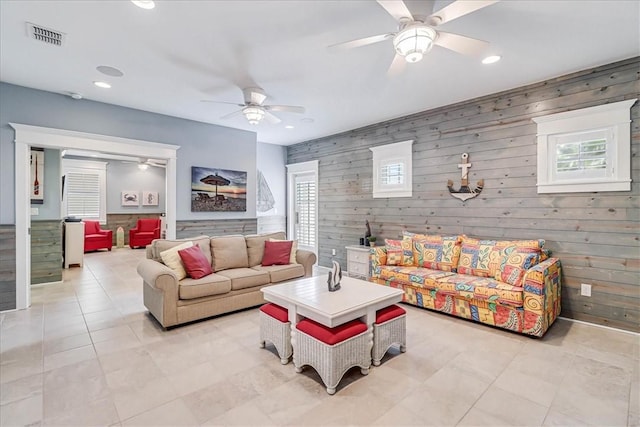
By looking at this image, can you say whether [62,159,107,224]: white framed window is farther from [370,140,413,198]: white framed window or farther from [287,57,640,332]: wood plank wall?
[370,140,413,198]: white framed window

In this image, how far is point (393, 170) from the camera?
5211 millimetres

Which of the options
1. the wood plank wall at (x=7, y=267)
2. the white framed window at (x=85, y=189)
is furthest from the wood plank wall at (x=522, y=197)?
the white framed window at (x=85, y=189)

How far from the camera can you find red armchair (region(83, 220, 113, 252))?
824 cm

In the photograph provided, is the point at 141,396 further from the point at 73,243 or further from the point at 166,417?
the point at 73,243

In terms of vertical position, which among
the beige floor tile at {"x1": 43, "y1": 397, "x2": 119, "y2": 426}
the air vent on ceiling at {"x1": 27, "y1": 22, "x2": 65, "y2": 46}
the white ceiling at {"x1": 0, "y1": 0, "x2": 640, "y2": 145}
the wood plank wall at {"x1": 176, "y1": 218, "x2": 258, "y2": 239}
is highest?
the white ceiling at {"x1": 0, "y1": 0, "x2": 640, "y2": 145}

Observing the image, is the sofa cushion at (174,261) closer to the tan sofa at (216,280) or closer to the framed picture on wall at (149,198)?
the tan sofa at (216,280)

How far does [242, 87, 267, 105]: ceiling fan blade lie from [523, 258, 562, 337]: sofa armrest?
354 cm

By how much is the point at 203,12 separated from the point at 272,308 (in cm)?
252

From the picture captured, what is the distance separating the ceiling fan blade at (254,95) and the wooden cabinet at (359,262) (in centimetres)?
286

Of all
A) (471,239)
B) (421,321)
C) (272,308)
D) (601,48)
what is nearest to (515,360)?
(421,321)

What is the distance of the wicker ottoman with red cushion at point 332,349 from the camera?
84.0 inches

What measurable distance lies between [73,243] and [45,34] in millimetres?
5235

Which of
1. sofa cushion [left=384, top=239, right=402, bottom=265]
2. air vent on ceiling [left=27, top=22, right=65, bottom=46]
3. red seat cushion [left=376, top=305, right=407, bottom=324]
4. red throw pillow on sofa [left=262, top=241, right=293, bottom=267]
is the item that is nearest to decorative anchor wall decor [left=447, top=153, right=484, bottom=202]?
sofa cushion [left=384, top=239, right=402, bottom=265]

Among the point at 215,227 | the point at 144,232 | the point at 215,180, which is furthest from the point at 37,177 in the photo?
the point at 144,232
